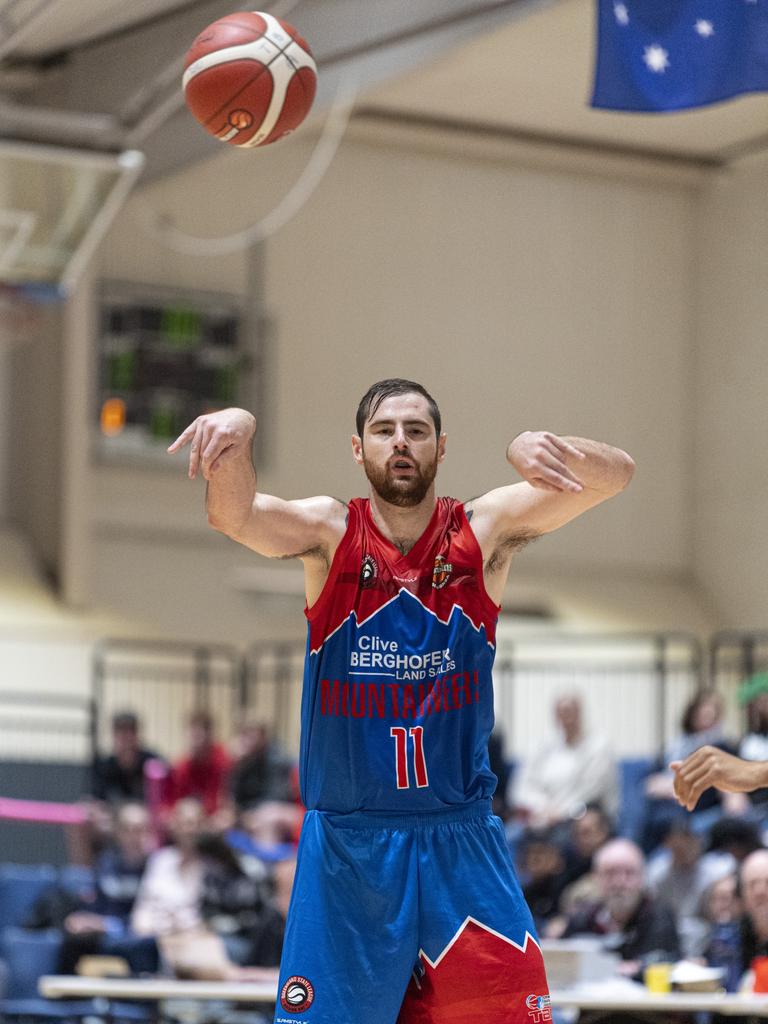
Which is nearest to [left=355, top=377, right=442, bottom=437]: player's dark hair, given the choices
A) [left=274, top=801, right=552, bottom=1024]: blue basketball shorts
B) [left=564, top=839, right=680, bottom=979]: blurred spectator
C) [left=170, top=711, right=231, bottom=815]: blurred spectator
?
[left=274, top=801, right=552, bottom=1024]: blue basketball shorts

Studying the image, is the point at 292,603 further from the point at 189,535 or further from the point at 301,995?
the point at 301,995

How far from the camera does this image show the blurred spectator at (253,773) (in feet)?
44.5

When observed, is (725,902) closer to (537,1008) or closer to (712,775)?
(712,775)

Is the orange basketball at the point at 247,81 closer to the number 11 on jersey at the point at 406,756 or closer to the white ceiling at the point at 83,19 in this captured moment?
the number 11 on jersey at the point at 406,756

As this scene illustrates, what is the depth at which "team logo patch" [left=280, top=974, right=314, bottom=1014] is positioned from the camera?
15.7 ft

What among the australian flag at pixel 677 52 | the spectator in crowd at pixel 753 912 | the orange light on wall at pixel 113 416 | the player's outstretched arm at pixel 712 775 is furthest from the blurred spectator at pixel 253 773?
the player's outstretched arm at pixel 712 775

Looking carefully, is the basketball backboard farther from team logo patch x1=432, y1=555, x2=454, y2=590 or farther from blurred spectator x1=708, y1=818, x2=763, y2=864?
team logo patch x1=432, y1=555, x2=454, y2=590

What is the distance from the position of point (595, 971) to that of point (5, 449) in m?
11.7

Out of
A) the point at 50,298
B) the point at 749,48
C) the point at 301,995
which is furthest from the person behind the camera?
the point at 50,298

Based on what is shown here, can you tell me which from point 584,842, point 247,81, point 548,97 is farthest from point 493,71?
point 247,81

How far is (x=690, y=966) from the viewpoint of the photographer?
7.87 m

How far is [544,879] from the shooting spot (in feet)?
34.7

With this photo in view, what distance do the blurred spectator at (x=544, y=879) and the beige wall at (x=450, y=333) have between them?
25.2 ft

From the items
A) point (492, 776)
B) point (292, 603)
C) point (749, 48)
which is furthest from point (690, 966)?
point (292, 603)
